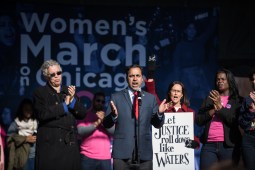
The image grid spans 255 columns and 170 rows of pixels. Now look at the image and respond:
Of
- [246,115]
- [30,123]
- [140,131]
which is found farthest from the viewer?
[30,123]

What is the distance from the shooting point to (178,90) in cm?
726

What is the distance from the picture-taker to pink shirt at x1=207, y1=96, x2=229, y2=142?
21.8ft

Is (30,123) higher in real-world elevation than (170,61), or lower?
lower

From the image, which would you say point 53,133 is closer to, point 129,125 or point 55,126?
point 55,126

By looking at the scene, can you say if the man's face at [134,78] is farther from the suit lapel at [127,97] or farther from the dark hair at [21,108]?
the dark hair at [21,108]

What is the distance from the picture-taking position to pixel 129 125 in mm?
5867

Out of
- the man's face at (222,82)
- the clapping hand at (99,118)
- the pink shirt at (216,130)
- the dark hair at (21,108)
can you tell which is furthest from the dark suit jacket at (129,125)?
the dark hair at (21,108)

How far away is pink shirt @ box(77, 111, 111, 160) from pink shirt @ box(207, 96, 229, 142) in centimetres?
188

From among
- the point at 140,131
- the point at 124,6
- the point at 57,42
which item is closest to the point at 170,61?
the point at 124,6

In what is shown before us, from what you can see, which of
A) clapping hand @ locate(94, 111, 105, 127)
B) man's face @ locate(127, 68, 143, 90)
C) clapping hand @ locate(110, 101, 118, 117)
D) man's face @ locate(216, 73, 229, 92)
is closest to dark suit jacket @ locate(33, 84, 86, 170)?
clapping hand @ locate(110, 101, 118, 117)

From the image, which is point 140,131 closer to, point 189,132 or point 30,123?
point 189,132

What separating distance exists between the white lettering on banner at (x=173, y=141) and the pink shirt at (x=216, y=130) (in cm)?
33

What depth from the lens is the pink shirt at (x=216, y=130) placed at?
665 cm

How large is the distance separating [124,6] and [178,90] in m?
2.91
